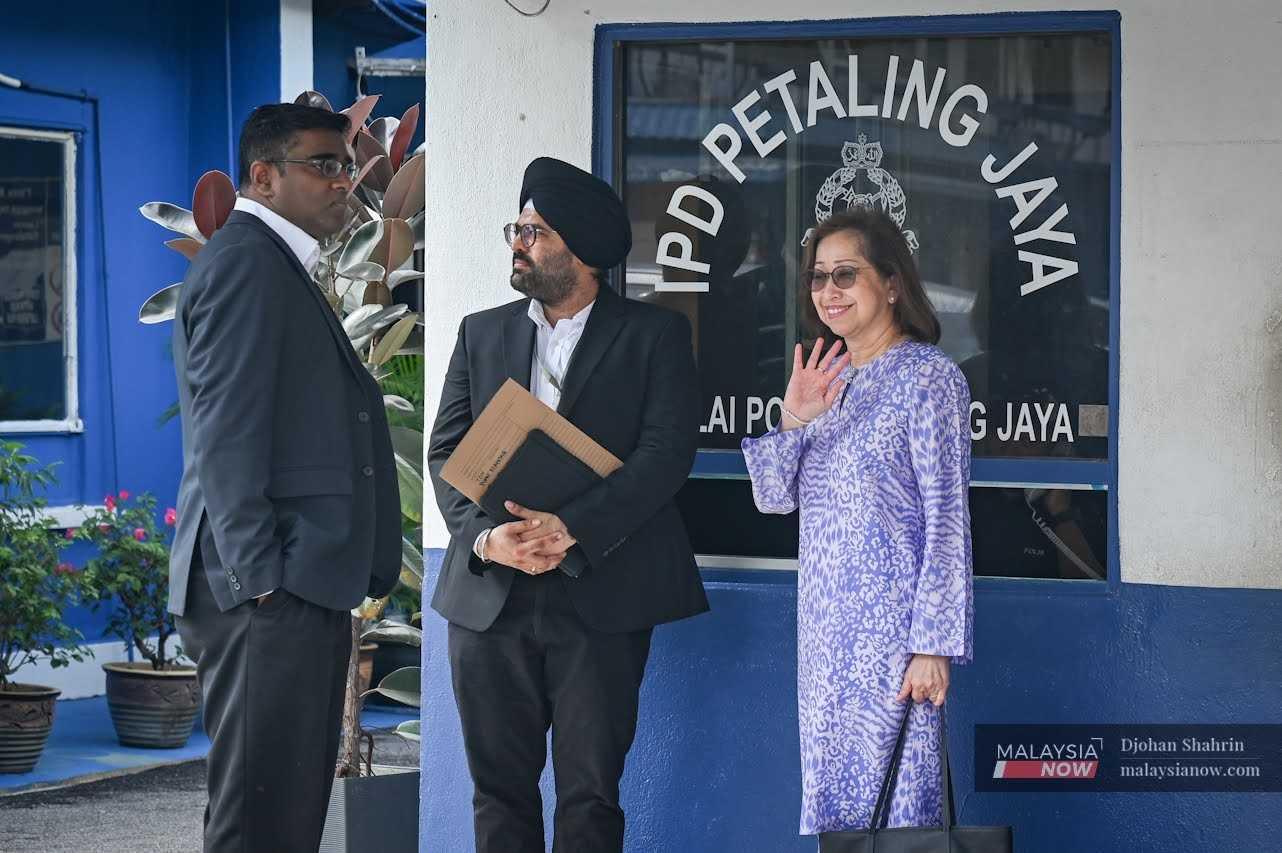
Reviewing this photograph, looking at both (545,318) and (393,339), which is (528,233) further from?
(393,339)

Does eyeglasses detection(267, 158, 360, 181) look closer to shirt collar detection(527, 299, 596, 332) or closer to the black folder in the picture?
shirt collar detection(527, 299, 596, 332)

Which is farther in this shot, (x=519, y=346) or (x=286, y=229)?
(x=519, y=346)

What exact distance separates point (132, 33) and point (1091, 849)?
283 inches

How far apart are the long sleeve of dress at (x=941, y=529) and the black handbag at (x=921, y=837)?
8.6 inches

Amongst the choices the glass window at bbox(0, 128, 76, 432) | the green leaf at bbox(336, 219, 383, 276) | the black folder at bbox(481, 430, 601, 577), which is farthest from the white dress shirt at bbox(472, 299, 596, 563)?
the glass window at bbox(0, 128, 76, 432)

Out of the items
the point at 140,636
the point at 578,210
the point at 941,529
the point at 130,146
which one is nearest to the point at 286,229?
the point at 578,210

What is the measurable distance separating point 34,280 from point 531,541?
5997 mm

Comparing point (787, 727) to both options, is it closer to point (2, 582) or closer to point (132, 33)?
point (2, 582)

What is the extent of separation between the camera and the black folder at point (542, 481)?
4.17 m

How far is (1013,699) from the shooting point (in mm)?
4828

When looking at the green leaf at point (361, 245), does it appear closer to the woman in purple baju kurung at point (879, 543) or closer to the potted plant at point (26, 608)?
the woman in purple baju kurung at point (879, 543)

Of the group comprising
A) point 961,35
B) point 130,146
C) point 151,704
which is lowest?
point 151,704

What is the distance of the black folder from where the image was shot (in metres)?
4.17

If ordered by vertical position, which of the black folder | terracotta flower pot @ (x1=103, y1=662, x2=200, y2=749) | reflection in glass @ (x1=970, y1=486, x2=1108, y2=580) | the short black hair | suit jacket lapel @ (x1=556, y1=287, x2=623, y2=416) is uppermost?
the short black hair
